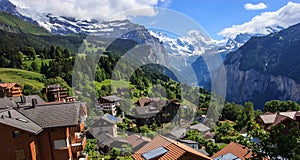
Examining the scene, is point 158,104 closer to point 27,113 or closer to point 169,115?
point 169,115

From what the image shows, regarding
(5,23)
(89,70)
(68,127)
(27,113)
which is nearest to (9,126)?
(27,113)

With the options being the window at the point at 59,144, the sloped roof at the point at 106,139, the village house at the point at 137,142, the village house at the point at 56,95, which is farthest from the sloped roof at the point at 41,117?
the village house at the point at 56,95

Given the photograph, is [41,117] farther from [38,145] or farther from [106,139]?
[106,139]

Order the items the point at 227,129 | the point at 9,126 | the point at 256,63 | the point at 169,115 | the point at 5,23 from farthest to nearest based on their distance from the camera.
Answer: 1. the point at 256,63
2. the point at 5,23
3. the point at 169,115
4. the point at 227,129
5. the point at 9,126

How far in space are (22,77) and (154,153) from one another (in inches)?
2907

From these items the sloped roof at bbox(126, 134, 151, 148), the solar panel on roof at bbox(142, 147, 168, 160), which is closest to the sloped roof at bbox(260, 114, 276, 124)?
the sloped roof at bbox(126, 134, 151, 148)

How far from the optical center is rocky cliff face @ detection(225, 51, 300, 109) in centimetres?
15012

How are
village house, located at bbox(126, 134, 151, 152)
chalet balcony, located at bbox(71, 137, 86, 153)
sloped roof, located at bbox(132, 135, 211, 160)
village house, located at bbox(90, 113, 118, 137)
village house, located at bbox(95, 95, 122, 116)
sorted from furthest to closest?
village house, located at bbox(95, 95, 122, 116) → village house, located at bbox(90, 113, 118, 137) → village house, located at bbox(126, 134, 151, 152) → chalet balcony, located at bbox(71, 137, 86, 153) → sloped roof, located at bbox(132, 135, 211, 160)

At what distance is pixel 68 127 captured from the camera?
1608 cm

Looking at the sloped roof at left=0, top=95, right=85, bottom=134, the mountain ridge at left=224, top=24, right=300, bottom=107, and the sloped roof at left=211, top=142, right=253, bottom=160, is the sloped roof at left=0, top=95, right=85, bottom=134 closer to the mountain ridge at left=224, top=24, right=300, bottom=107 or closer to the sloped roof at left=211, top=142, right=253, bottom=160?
the sloped roof at left=211, top=142, right=253, bottom=160

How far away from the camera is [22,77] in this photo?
254 ft

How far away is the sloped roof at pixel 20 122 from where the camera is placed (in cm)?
1488

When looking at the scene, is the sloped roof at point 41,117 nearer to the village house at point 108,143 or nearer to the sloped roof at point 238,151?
the sloped roof at point 238,151

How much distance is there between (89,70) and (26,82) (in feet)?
66.7
